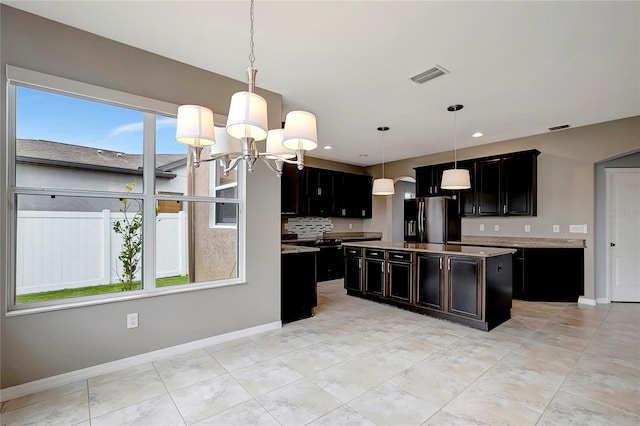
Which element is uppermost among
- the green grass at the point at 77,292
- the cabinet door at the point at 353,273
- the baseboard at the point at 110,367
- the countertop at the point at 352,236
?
the countertop at the point at 352,236

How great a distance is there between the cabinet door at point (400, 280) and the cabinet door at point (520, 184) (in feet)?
7.94

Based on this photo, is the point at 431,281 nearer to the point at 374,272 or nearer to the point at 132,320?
the point at 374,272

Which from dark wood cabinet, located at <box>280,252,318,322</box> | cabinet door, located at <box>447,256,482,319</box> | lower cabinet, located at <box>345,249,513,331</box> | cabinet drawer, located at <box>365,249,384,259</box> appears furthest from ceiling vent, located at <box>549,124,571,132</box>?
dark wood cabinet, located at <box>280,252,318,322</box>

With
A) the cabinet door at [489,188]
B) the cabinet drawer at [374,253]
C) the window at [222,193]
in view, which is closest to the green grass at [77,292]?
the window at [222,193]

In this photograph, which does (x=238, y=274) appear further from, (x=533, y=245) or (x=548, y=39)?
(x=533, y=245)

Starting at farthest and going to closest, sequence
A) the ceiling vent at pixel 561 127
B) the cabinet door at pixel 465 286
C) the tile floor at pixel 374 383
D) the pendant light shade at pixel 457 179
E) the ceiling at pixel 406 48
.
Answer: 1. the ceiling vent at pixel 561 127
2. the pendant light shade at pixel 457 179
3. the cabinet door at pixel 465 286
4. the ceiling at pixel 406 48
5. the tile floor at pixel 374 383

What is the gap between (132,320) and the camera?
263 cm

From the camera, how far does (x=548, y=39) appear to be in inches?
97.6

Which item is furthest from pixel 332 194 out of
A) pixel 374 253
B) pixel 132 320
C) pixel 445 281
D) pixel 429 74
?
pixel 132 320

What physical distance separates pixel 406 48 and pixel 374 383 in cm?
271

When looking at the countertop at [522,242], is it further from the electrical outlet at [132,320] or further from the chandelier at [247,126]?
the electrical outlet at [132,320]

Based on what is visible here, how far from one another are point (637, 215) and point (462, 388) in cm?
469

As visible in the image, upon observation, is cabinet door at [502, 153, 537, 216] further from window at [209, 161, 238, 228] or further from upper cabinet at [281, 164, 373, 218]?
window at [209, 161, 238, 228]

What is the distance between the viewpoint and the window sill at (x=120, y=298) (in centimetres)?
222
